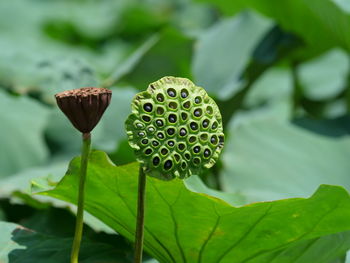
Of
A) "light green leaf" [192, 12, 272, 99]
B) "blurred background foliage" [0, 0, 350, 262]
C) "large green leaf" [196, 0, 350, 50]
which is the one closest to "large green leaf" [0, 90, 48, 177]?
"blurred background foliage" [0, 0, 350, 262]

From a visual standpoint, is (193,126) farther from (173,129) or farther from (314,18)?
(314,18)

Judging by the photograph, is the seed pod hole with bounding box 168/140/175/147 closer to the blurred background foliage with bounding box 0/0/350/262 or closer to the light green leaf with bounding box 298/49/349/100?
the blurred background foliage with bounding box 0/0/350/262

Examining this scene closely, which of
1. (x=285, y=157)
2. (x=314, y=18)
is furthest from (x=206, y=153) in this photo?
(x=314, y=18)

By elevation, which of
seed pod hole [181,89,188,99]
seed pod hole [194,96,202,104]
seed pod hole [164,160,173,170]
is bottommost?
seed pod hole [164,160,173,170]

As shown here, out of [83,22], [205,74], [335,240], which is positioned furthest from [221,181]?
[83,22]

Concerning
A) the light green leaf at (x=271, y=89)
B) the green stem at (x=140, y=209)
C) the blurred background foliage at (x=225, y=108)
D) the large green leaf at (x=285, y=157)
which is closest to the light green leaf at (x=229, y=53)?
the blurred background foliage at (x=225, y=108)

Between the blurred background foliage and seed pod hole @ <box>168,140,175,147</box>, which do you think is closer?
seed pod hole @ <box>168,140,175,147</box>
